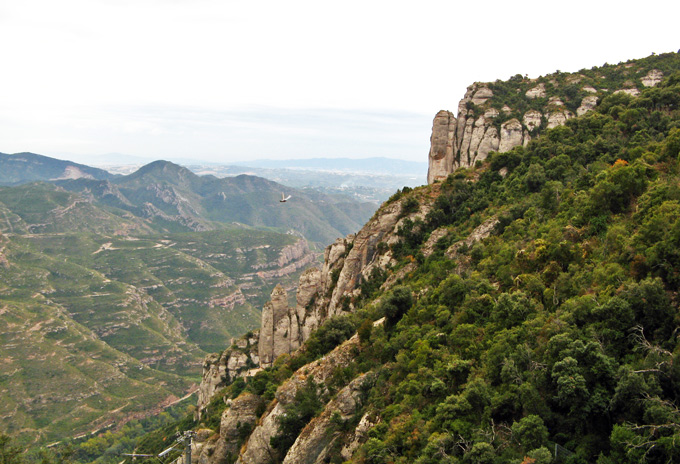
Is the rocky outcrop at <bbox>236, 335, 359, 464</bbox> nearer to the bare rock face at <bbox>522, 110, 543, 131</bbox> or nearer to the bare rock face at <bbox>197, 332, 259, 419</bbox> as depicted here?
the bare rock face at <bbox>197, 332, 259, 419</bbox>

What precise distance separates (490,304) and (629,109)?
129ft

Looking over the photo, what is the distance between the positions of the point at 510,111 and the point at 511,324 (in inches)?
2311

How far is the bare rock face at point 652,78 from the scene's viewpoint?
2975 inches

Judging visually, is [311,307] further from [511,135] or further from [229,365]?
[511,135]

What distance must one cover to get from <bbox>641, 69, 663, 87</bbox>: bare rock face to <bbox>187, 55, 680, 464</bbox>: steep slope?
15.4 meters

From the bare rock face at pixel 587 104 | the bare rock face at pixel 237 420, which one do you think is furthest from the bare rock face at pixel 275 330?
the bare rock face at pixel 587 104

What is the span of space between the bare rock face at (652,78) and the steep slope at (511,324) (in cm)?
1541

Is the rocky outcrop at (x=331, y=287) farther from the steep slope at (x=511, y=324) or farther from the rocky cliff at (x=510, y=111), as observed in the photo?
the rocky cliff at (x=510, y=111)

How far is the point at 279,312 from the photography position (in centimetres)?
7044

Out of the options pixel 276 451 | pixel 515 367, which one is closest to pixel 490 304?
pixel 515 367

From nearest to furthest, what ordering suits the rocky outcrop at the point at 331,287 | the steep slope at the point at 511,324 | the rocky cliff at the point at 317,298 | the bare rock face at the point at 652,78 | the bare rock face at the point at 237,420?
the steep slope at the point at 511,324 < the bare rock face at the point at 237,420 < the rocky outcrop at the point at 331,287 < the rocky cliff at the point at 317,298 < the bare rock face at the point at 652,78

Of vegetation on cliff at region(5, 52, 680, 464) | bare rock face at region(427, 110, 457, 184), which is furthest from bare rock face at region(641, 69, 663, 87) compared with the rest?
bare rock face at region(427, 110, 457, 184)

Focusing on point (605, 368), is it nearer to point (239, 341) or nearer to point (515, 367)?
point (515, 367)

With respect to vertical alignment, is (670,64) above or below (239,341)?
above
